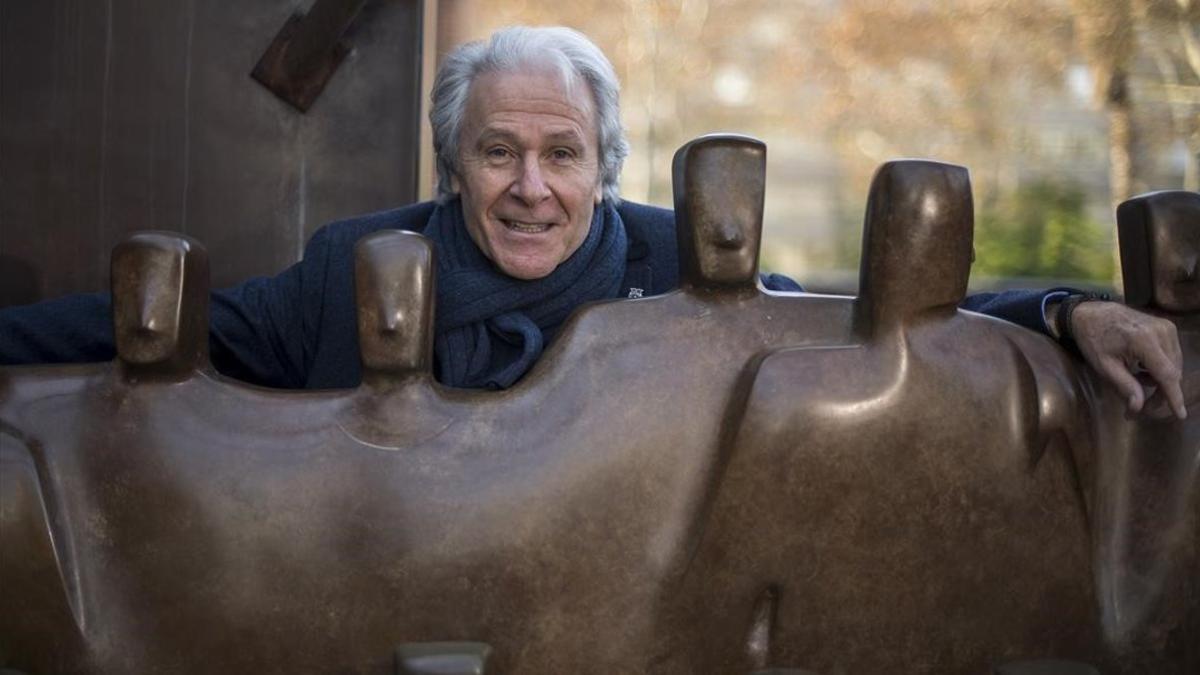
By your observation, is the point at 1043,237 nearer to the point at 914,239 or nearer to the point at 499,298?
the point at 499,298

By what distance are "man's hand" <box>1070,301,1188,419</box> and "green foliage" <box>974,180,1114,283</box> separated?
29.3 ft

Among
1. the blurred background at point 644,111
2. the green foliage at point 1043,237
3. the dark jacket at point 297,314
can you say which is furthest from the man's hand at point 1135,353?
the green foliage at point 1043,237

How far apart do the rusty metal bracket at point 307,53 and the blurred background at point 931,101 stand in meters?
7.79

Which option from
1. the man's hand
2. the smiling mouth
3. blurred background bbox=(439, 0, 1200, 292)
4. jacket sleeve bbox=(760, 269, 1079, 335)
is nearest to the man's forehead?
the smiling mouth

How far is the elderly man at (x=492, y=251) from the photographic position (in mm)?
1638

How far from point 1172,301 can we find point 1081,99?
10.3 metres

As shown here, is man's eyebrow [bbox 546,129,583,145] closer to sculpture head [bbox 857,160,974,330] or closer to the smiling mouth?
the smiling mouth

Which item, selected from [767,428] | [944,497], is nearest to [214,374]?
[767,428]

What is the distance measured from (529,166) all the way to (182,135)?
62 cm

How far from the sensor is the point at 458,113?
1.83 meters

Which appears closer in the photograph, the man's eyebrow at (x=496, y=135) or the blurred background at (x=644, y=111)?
Result: the man's eyebrow at (x=496, y=135)

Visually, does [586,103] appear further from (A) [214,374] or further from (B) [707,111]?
(B) [707,111]

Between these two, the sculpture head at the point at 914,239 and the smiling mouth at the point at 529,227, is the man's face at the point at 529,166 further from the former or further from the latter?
the sculpture head at the point at 914,239

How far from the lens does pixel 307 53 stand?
2.09 metres
